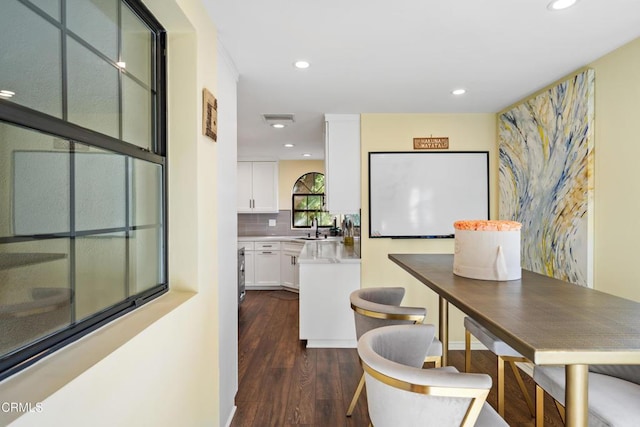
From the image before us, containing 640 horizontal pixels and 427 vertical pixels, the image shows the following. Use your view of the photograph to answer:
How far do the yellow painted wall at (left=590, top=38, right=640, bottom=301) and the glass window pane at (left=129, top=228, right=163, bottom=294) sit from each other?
2549mm

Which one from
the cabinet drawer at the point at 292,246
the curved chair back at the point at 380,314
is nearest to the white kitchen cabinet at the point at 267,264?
the cabinet drawer at the point at 292,246

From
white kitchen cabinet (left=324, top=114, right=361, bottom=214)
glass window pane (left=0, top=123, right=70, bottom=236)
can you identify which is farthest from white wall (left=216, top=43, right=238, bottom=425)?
white kitchen cabinet (left=324, top=114, right=361, bottom=214)

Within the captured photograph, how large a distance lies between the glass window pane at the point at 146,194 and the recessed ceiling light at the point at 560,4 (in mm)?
1946

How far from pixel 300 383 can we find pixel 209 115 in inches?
82.4

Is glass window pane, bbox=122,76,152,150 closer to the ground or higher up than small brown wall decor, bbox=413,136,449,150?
closer to the ground

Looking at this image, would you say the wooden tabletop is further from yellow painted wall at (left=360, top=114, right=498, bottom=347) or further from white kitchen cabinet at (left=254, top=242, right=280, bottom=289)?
white kitchen cabinet at (left=254, top=242, right=280, bottom=289)

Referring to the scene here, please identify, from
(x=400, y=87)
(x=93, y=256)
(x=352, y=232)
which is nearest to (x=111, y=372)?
(x=93, y=256)

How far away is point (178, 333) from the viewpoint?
4.48 feet

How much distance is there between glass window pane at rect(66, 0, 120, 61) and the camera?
3.21 ft

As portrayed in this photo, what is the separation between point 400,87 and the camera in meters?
2.64

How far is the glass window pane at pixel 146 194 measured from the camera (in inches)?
51.8

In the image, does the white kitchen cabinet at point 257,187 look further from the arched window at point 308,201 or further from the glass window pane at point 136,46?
the glass window pane at point 136,46

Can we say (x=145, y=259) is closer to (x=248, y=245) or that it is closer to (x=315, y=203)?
(x=248, y=245)

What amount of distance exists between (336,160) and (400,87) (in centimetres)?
100
